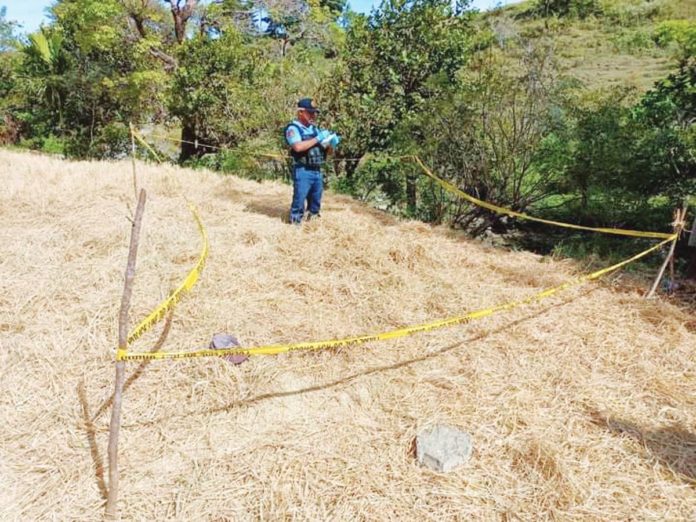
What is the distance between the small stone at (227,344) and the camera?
2816 mm

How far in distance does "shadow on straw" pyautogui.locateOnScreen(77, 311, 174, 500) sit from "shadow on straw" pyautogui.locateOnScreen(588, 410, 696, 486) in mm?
2553

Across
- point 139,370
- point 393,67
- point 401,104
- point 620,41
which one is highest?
point 620,41

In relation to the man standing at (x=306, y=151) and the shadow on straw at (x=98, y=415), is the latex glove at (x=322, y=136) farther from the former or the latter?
the shadow on straw at (x=98, y=415)

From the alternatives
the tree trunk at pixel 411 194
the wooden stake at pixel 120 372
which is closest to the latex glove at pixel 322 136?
the tree trunk at pixel 411 194

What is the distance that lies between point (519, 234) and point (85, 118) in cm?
1219

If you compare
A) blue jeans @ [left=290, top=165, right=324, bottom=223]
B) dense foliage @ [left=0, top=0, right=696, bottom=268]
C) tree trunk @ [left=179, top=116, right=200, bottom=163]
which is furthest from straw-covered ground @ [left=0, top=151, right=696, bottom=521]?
tree trunk @ [left=179, top=116, right=200, bottom=163]

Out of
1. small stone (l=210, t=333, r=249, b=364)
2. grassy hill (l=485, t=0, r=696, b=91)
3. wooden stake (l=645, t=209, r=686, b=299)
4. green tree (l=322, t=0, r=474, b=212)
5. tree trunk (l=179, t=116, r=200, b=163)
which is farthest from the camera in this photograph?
grassy hill (l=485, t=0, r=696, b=91)

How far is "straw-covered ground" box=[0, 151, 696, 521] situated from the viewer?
2049mm

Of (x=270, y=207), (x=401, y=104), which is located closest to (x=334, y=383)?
(x=270, y=207)

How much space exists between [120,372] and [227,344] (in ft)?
3.58

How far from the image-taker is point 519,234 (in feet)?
22.1

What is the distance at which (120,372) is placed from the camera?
184 cm

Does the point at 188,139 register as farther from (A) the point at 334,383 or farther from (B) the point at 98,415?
(A) the point at 334,383

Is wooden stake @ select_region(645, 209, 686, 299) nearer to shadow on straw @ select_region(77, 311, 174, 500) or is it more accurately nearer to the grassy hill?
shadow on straw @ select_region(77, 311, 174, 500)
